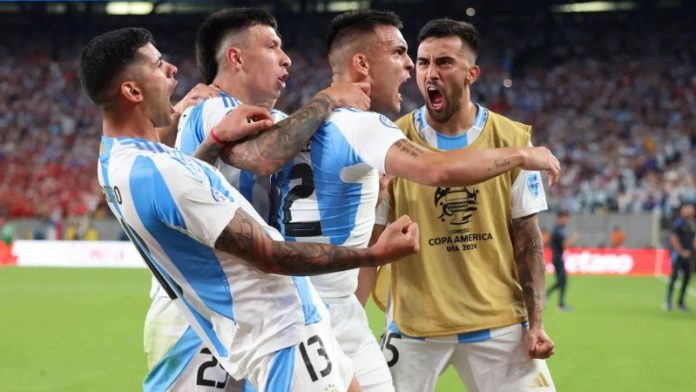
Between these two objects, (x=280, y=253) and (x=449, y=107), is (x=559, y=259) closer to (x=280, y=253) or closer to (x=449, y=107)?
(x=449, y=107)

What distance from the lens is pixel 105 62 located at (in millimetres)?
3420

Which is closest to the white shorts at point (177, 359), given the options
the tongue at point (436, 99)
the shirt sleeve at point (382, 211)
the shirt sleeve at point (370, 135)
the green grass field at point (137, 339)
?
the shirt sleeve at point (370, 135)

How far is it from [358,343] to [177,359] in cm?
84

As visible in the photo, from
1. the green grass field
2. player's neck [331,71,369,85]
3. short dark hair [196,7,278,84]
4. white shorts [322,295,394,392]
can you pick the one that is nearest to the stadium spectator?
the green grass field

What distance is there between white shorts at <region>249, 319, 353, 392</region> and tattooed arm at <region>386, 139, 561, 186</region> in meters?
0.74

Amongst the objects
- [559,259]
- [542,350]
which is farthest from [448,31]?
[559,259]

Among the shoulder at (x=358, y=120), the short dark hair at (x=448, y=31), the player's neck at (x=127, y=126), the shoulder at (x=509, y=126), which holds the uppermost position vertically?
the short dark hair at (x=448, y=31)

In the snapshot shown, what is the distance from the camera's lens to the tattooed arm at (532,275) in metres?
4.54

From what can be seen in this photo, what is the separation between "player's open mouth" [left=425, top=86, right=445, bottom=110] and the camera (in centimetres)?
481

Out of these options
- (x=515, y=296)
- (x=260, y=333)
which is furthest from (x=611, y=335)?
(x=260, y=333)

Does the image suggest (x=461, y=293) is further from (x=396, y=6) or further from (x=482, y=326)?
(x=396, y=6)

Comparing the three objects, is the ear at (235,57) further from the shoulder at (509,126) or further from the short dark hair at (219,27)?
the shoulder at (509,126)

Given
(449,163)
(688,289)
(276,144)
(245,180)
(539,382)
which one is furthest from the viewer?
(688,289)

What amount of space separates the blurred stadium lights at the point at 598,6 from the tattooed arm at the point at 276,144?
1447 inches
